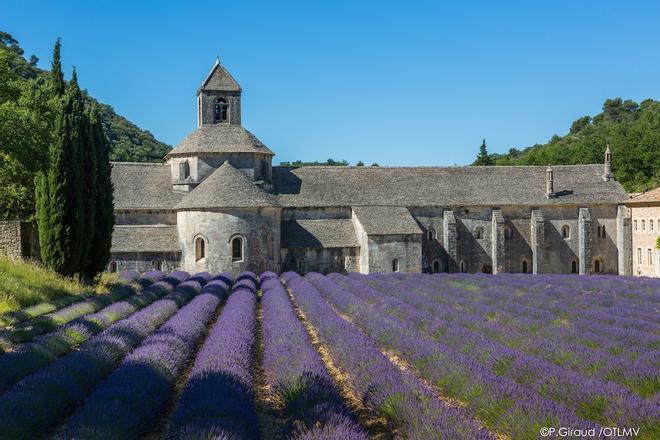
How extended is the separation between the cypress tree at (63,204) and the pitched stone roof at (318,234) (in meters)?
14.6

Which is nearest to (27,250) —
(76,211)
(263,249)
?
→ (76,211)

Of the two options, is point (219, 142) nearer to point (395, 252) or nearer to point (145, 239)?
point (145, 239)

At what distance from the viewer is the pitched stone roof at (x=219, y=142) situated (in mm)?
37344

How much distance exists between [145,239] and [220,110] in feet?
33.2

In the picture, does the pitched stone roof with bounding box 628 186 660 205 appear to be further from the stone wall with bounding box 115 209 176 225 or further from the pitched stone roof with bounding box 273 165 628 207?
the stone wall with bounding box 115 209 176 225

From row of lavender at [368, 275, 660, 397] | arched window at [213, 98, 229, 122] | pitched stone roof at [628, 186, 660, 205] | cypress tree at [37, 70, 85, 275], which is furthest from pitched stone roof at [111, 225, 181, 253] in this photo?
pitched stone roof at [628, 186, 660, 205]

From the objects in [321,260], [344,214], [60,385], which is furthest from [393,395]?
[344,214]

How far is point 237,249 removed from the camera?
3369cm

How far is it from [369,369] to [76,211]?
16.8m

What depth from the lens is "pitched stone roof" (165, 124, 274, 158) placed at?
37.3 metres

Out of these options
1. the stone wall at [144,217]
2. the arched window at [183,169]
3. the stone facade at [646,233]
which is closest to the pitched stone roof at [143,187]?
the stone wall at [144,217]

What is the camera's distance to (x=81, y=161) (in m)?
23.4

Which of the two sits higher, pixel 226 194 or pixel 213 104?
pixel 213 104

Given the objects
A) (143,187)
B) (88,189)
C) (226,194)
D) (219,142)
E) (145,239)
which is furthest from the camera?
(219,142)
